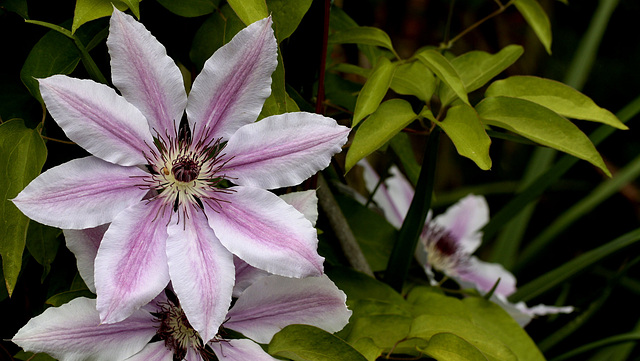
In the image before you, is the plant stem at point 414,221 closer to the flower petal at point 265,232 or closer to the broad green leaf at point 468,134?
the broad green leaf at point 468,134

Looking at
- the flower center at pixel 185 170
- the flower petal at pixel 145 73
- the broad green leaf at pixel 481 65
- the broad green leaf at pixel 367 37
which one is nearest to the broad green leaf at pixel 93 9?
the flower petal at pixel 145 73

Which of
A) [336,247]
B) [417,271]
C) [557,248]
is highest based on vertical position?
[336,247]

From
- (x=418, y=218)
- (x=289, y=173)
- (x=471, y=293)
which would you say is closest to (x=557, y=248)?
(x=471, y=293)

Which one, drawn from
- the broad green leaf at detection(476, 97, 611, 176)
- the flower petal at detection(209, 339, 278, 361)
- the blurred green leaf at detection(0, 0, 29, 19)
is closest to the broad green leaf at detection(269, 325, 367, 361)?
the flower petal at detection(209, 339, 278, 361)

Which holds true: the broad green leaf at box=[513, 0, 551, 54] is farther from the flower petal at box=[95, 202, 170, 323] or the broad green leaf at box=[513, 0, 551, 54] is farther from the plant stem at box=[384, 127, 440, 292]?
the flower petal at box=[95, 202, 170, 323]

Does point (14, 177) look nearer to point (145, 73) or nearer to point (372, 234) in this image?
point (145, 73)

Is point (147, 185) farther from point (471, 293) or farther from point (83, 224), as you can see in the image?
point (471, 293)
